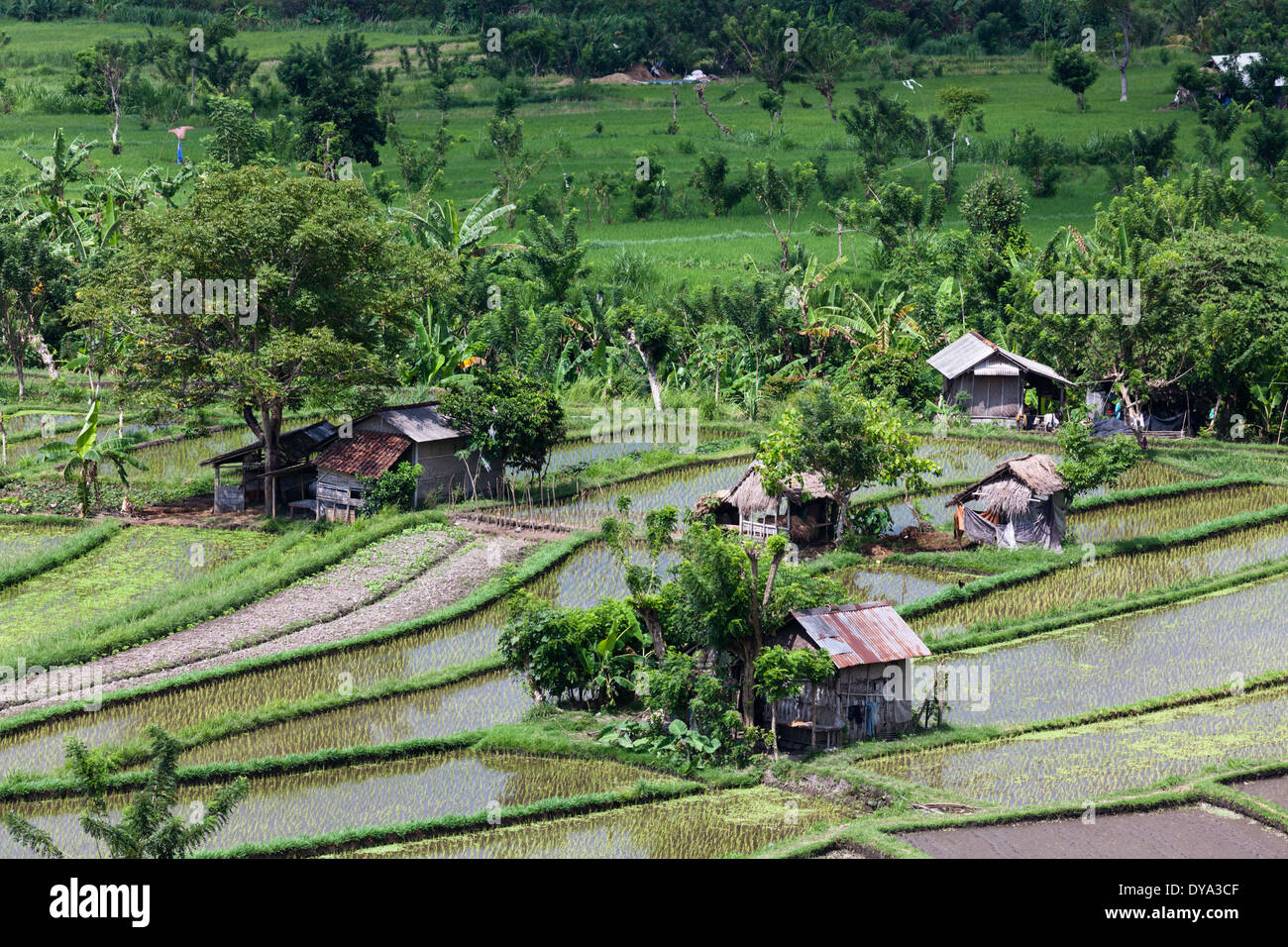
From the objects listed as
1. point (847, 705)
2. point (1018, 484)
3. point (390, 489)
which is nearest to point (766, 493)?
point (1018, 484)

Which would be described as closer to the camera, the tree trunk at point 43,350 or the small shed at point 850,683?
the small shed at point 850,683

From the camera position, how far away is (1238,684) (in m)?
22.2

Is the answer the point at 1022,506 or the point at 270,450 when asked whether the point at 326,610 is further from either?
the point at 1022,506

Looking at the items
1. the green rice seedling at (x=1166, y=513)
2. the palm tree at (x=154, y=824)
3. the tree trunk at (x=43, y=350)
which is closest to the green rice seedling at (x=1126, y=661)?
the green rice seedling at (x=1166, y=513)

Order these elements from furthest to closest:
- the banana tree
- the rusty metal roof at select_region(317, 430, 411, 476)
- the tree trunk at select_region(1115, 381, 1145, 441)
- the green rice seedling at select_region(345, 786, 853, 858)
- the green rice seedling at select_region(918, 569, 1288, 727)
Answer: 1. the banana tree
2. the tree trunk at select_region(1115, 381, 1145, 441)
3. the rusty metal roof at select_region(317, 430, 411, 476)
4. the green rice seedling at select_region(918, 569, 1288, 727)
5. the green rice seedling at select_region(345, 786, 853, 858)

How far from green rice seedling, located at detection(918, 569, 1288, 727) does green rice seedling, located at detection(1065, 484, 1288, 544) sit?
376cm

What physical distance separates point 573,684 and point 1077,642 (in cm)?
793

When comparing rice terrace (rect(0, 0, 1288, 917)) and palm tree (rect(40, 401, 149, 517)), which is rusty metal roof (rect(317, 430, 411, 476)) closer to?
rice terrace (rect(0, 0, 1288, 917))

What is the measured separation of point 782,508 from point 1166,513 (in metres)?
7.79

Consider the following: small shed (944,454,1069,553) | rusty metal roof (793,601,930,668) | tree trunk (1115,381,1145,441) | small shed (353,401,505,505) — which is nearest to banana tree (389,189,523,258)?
small shed (353,401,505,505)

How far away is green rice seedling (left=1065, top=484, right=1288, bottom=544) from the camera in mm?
29875

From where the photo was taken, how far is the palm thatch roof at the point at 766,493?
28641 mm

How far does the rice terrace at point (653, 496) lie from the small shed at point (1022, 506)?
0.24ft

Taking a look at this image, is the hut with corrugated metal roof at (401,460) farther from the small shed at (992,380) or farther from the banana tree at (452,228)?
the small shed at (992,380)
